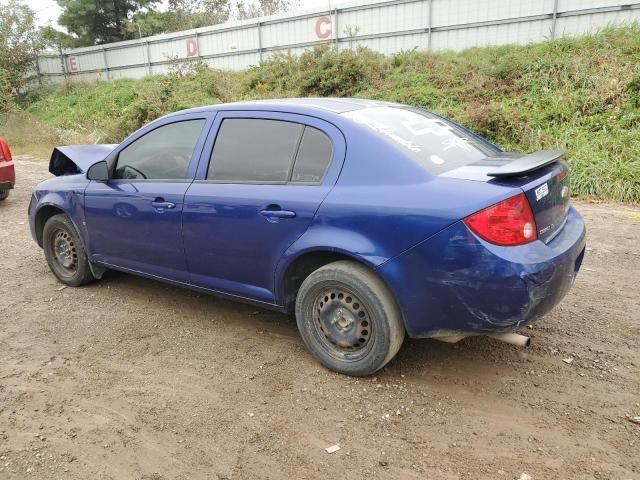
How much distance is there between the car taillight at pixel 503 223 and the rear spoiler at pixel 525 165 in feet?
0.43

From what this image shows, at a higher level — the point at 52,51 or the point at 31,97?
the point at 52,51

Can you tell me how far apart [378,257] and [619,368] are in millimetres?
1688

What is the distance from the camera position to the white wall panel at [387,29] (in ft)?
37.6

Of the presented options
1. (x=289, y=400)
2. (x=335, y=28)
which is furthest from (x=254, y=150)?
(x=335, y=28)

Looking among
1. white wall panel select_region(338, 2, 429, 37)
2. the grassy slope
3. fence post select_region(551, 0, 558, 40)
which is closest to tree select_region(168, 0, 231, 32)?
the grassy slope

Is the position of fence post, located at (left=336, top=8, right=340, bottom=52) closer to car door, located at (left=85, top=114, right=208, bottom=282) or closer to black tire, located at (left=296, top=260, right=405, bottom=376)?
car door, located at (left=85, top=114, right=208, bottom=282)

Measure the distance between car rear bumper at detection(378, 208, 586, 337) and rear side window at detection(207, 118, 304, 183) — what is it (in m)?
1.02

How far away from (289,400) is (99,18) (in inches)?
1190

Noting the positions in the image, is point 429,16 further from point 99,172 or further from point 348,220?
point 348,220

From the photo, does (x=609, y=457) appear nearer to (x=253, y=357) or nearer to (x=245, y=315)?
(x=253, y=357)

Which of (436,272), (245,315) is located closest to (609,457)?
(436,272)

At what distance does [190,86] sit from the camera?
16906mm

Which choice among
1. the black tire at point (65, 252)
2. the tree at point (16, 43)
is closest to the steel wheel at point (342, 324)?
the black tire at point (65, 252)

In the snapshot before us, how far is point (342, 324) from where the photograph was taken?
123 inches
